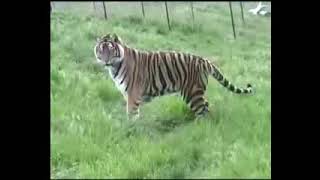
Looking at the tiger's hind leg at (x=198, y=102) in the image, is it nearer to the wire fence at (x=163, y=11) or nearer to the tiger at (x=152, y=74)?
the tiger at (x=152, y=74)

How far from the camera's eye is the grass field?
5.82 metres

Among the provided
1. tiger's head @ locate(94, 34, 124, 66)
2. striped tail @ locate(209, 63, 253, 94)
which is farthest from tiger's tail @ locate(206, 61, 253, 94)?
tiger's head @ locate(94, 34, 124, 66)

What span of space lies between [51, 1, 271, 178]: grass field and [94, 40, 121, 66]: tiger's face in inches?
26.2

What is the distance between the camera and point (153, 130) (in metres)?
7.45

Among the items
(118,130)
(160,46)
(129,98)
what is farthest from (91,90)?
(160,46)

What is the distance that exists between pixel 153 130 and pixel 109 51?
1.18 metres

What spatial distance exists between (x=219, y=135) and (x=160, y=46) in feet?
24.7

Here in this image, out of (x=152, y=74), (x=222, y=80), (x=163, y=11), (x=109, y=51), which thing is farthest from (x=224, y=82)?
(x=163, y=11)

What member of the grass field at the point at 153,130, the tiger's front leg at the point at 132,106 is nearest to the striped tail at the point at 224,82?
the grass field at the point at 153,130

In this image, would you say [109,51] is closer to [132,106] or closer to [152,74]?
[152,74]

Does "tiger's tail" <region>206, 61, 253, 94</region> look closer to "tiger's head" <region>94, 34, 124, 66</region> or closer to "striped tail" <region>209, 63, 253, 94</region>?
"striped tail" <region>209, 63, 253, 94</region>
